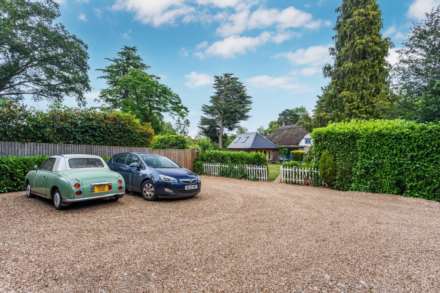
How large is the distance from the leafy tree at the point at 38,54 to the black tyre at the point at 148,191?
1995cm

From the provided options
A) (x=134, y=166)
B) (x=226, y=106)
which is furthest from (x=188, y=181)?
(x=226, y=106)

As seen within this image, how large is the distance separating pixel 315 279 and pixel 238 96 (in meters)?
37.2

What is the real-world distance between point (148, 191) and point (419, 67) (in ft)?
54.0

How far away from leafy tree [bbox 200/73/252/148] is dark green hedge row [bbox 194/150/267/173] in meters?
24.3

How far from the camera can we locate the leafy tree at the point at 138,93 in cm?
2411

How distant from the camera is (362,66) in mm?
18094

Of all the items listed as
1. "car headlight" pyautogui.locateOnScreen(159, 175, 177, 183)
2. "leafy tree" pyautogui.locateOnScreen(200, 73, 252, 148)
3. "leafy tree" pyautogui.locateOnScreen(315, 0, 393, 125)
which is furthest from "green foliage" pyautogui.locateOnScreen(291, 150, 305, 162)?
"car headlight" pyautogui.locateOnScreen(159, 175, 177, 183)

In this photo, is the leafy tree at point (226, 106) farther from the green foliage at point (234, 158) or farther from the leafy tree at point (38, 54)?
the green foliage at point (234, 158)

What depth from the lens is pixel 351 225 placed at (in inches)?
190

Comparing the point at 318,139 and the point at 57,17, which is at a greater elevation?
the point at 57,17

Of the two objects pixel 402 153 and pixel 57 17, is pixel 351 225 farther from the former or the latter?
pixel 57 17

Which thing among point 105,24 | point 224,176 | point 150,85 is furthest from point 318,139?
point 150,85

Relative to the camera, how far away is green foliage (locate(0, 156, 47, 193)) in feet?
23.6

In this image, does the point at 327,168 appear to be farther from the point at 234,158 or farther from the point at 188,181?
the point at 188,181
